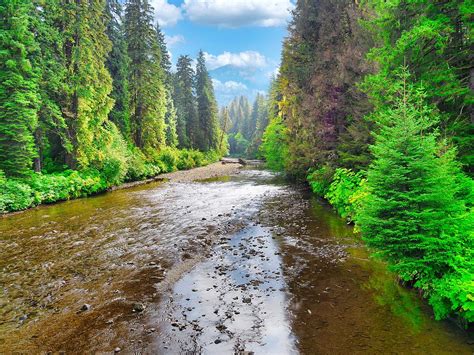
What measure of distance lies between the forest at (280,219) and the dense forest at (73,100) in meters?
0.14

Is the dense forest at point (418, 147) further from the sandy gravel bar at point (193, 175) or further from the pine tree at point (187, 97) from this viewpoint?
the pine tree at point (187, 97)

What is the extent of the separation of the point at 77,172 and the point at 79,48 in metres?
9.32

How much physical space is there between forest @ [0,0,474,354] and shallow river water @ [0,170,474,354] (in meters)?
0.05

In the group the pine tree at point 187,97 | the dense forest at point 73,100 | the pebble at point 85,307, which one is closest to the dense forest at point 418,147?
the pebble at point 85,307

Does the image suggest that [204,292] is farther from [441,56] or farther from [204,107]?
[204,107]

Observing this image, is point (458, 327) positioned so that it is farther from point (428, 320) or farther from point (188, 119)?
point (188, 119)

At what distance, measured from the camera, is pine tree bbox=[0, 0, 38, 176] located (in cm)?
1702

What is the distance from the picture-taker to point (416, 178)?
20.6 feet

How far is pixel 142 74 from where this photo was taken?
36.7m

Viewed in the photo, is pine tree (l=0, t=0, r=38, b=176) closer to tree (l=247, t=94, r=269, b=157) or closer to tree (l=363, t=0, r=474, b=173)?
tree (l=363, t=0, r=474, b=173)

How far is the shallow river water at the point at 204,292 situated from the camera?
5375 mm

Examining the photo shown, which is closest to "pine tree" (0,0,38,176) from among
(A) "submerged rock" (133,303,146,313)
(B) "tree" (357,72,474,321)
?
(A) "submerged rock" (133,303,146,313)

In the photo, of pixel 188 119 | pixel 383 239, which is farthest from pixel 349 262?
pixel 188 119

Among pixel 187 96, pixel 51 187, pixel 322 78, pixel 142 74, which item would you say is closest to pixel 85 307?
pixel 51 187
